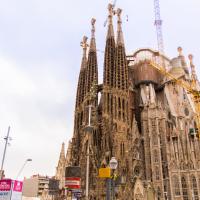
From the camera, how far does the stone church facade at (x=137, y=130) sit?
5053 cm

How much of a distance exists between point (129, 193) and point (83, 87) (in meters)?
28.6

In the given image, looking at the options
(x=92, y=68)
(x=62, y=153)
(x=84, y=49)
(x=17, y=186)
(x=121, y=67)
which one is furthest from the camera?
(x=84, y=49)

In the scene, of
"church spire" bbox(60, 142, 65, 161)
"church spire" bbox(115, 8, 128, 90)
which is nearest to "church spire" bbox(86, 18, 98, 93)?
"church spire" bbox(115, 8, 128, 90)

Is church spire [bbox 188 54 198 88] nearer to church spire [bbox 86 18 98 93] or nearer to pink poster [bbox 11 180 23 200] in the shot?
church spire [bbox 86 18 98 93]

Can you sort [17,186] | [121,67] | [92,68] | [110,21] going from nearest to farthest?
[17,186] → [121,67] → [92,68] → [110,21]

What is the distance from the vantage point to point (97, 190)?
48969 mm

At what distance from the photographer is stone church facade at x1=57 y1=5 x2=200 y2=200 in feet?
166

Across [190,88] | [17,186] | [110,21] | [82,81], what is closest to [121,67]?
[82,81]

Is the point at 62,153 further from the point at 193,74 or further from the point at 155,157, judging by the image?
the point at 193,74

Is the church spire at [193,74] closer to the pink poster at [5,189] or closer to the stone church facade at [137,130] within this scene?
the stone church facade at [137,130]

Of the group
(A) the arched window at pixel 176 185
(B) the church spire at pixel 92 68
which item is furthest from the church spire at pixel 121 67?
(A) the arched window at pixel 176 185

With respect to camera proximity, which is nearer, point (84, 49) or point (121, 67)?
point (121, 67)

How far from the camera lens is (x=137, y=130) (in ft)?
193

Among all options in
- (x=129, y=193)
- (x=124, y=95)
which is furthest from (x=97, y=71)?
(x=129, y=193)
